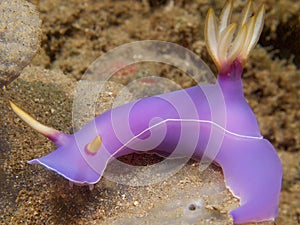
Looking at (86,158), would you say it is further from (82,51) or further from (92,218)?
(82,51)

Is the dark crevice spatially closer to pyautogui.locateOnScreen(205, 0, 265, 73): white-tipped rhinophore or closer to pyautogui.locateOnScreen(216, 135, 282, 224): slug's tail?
pyautogui.locateOnScreen(205, 0, 265, 73): white-tipped rhinophore

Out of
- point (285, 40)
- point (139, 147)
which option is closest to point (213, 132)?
point (139, 147)

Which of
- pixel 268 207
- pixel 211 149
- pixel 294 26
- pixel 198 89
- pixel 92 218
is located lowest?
pixel 92 218

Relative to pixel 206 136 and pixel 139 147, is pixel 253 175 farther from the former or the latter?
pixel 139 147

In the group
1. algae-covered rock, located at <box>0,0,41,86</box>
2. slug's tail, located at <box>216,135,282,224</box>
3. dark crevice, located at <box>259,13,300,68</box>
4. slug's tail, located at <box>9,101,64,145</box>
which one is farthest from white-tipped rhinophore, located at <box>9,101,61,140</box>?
dark crevice, located at <box>259,13,300,68</box>

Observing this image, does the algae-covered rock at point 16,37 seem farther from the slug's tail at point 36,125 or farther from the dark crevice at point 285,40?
the dark crevice at point 285,40

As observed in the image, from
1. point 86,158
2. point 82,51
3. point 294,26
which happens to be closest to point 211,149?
point 86,158
